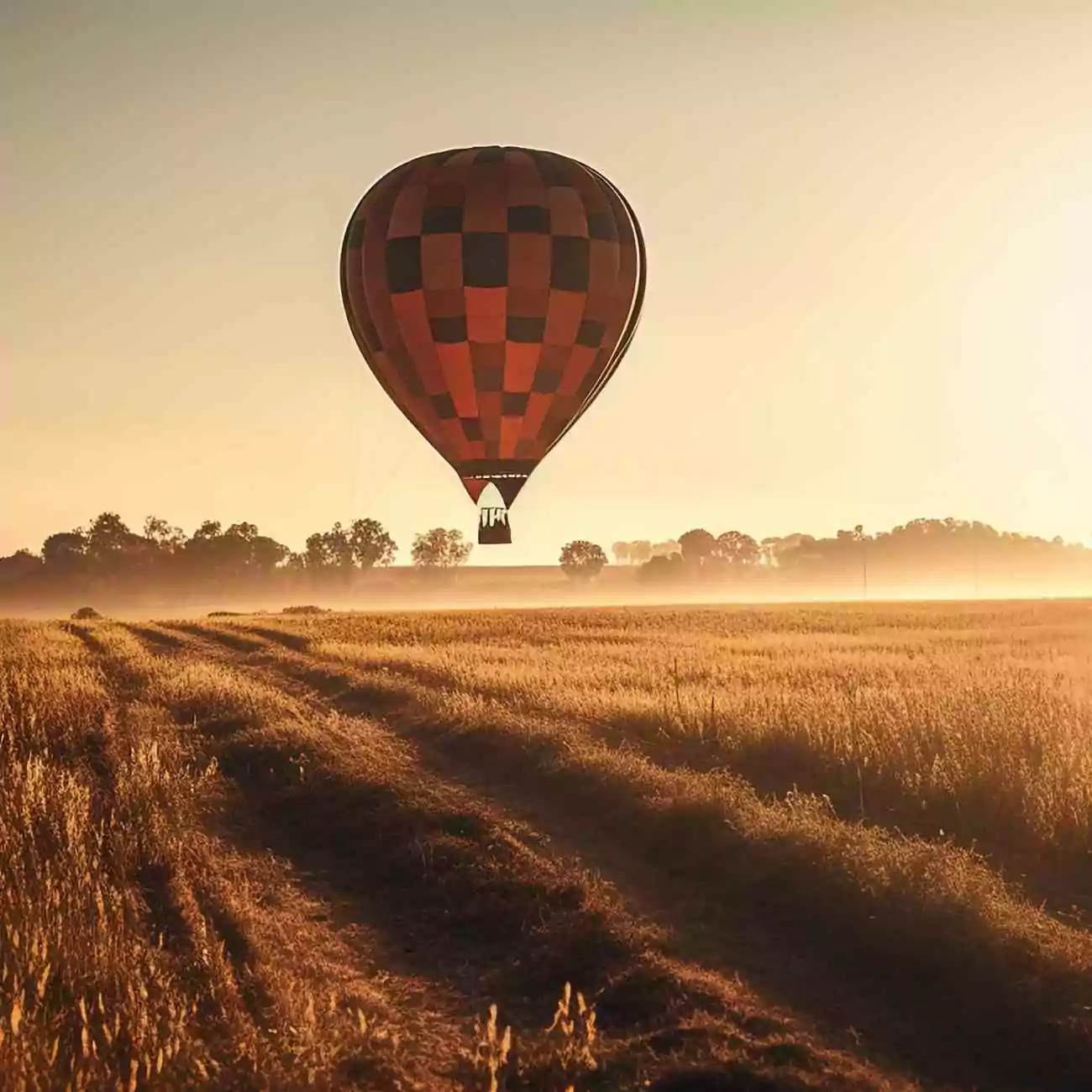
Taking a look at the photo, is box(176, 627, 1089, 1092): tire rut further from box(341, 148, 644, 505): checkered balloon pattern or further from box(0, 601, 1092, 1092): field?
box(341, 148, 644, 505): checkered balloon pattern

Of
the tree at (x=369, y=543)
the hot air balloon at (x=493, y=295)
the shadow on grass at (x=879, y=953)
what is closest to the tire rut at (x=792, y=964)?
the shadow on grass at (x=879, y=953)

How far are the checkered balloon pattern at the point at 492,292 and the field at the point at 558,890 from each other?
7.72 m

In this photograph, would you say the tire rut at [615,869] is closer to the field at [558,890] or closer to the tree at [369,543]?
the field at [558,890]

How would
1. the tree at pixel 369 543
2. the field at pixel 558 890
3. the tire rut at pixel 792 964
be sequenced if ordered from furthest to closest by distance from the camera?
the tree at pixel 369 543 → the tire rut at pixel 792 964 → the field at pixel 558 890

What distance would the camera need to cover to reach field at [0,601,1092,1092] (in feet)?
24.8

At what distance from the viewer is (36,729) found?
58.6 feet

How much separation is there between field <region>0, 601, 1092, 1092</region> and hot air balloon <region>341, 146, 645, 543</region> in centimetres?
754

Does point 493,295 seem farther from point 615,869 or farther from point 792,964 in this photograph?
point 792,964

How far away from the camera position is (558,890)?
10.4 m

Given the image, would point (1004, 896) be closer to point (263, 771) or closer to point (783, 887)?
point (783, 887)

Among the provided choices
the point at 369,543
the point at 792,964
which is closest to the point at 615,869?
the point at 792,964

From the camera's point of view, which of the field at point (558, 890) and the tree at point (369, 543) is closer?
the field at point (558, 890)

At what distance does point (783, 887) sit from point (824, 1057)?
298 centimetres

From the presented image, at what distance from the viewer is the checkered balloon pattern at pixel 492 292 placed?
24969 millimetres
